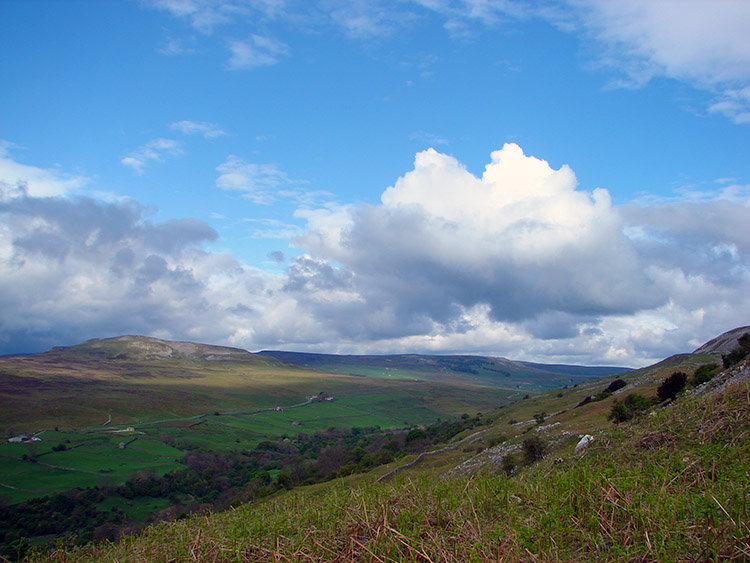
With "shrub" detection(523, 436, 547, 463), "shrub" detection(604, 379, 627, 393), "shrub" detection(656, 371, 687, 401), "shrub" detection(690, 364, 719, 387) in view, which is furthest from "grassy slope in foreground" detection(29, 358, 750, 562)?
"shrub" detection(604, 379, 627, 393)

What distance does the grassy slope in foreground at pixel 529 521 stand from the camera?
19.0 feet

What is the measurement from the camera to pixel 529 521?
703 centimetres

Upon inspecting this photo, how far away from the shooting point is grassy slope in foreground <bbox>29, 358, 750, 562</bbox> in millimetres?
5777

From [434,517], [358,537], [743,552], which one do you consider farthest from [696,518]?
[358,537]

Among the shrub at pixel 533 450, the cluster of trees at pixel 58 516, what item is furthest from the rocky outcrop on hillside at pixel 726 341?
the cluster of trees at pixel 58 516

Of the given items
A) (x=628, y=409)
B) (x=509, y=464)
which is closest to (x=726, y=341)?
(x=628, y=409)

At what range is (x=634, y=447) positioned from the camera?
459 inches

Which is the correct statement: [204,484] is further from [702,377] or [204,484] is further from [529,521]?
[529,521]

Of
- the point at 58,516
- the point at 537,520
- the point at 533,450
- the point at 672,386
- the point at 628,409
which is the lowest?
the point at 58,516

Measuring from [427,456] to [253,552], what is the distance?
42506mm

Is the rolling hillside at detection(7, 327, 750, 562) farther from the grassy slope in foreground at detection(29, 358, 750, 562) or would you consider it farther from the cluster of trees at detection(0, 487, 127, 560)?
the cluster of trees at detection(0, 487, 127, 560)

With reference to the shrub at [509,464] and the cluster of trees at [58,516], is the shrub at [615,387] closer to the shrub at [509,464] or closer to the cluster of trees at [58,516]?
the shrub at [509,464]

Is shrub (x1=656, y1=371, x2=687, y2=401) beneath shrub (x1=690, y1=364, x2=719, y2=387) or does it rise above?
beneath

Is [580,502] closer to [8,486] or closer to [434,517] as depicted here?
[434,517]
